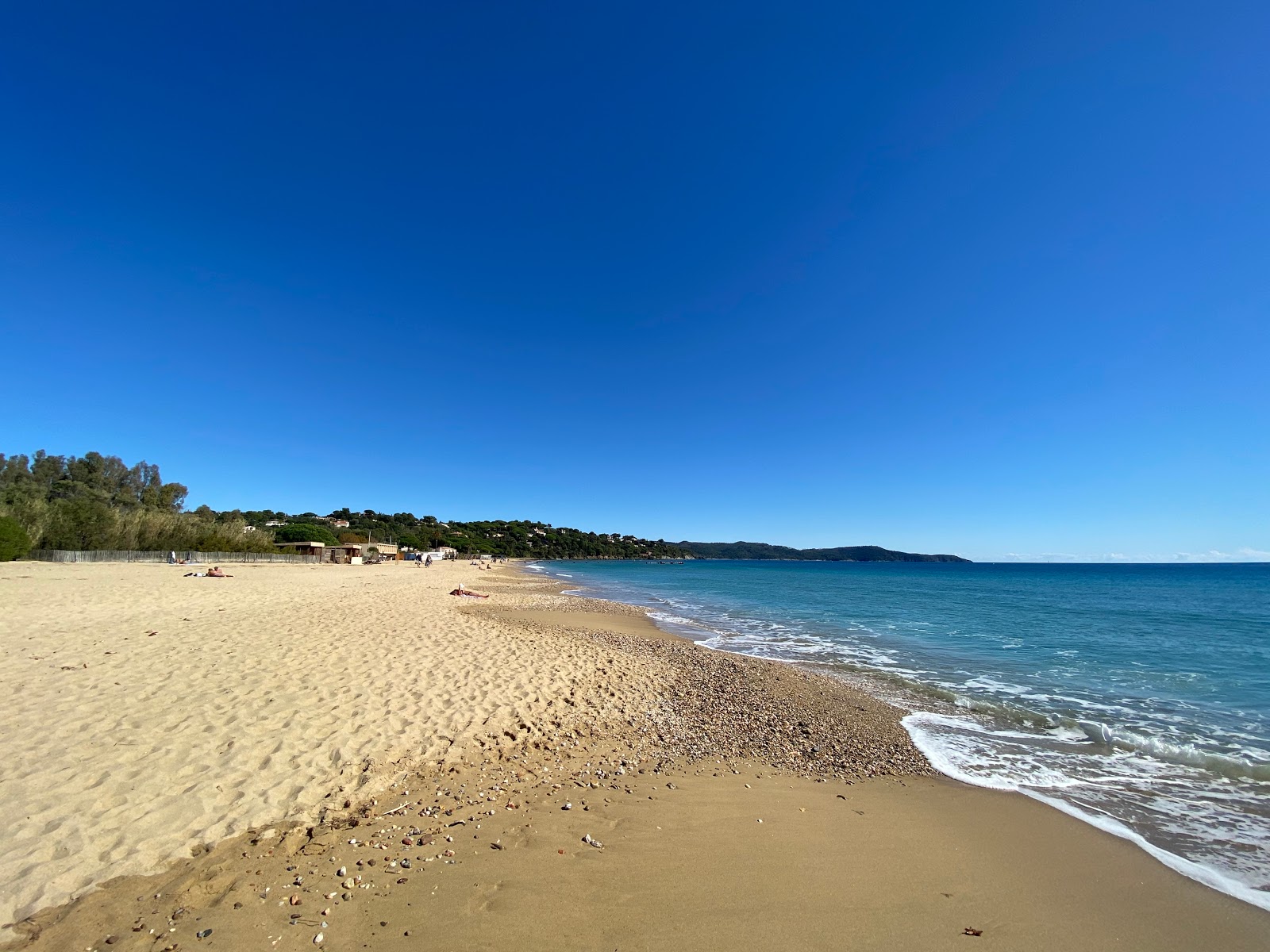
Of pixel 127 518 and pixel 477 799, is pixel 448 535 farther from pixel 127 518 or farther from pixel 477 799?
pixel 477 799

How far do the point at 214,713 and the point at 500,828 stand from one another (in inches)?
181

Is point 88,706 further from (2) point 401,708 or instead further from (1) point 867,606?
(1) point 867,606

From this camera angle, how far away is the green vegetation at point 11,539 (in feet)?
107

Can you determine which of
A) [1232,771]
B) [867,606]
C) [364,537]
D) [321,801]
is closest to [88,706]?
[321,801]

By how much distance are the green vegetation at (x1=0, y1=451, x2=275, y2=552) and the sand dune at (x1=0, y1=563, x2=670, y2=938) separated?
37.5m

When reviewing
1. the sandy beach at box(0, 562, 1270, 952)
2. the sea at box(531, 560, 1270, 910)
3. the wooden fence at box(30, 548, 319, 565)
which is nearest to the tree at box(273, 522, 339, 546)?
the wooden fence at box(30, 548, 319, 565)

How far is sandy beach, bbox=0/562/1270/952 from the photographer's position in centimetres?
347

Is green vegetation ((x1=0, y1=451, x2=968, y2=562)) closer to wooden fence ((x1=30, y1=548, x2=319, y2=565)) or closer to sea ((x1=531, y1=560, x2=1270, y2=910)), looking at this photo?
wooden fence ((x1=30, y1=548, x2=319, y2=565))

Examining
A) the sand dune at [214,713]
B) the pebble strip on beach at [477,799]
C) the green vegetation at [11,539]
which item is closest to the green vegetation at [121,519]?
the green vegetation at [11,539]

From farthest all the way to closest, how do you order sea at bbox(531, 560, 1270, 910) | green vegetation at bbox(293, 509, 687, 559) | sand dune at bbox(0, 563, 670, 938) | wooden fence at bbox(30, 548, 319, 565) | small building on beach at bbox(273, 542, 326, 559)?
1. green vegetation at bbox(293, 509, 687, 559)
2. small building on beach at bbox(273, 542, 326, 559)
3. wooden fence at bbox(30, 548, 319, 565)
4. sea at bbox(531, 560, 1270, 910)
5. sand dune at bbox(0, 563, 670, 938)

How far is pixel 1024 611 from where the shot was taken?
108 ft

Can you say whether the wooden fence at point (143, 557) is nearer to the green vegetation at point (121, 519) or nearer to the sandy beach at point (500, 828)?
Answer: the green vegetation at point (121, 519)

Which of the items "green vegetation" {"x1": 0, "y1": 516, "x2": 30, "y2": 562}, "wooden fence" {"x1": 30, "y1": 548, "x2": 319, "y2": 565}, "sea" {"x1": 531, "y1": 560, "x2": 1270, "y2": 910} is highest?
"green vegetation" {"x1": 0, "y1": 516, "x2": 30, "y2": 562}

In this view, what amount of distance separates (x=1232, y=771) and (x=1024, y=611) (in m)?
30.5
